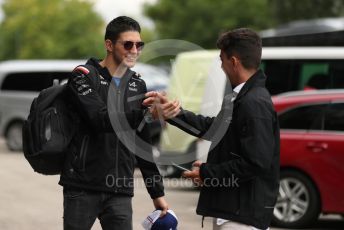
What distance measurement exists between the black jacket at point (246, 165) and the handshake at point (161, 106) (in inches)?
11.7

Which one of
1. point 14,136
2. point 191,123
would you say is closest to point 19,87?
point 14,136

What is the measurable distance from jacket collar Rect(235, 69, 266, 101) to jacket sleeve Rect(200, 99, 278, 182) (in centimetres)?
9

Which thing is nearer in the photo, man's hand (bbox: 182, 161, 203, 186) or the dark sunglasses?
man's hand (bbox: 182, 161, 203, 186)

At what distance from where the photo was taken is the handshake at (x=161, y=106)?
4.79 meters

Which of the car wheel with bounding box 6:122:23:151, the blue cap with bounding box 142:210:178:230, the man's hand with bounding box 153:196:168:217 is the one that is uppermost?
the man's hand with bounding box 153:196:168:217

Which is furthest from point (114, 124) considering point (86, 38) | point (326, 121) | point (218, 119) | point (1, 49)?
point (1, 49)

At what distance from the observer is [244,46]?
181 inches

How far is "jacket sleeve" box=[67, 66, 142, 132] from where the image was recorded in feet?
16.2

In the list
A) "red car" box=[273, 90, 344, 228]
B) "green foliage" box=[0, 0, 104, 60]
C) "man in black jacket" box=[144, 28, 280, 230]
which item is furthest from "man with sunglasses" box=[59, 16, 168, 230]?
"green foliage" box=[0, 0, 104, 60]

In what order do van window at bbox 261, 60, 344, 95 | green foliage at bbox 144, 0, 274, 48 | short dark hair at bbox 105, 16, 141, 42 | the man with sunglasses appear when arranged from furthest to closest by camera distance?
green foliage at bbox 144, 0, 274, 48, van window at bbox 261, 60, 344, 95, short dark hair at bbox 105, 16, 141, 42, the man with sunglasses

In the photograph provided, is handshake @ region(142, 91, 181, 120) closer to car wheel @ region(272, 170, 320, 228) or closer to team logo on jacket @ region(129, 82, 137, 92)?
team logo on jacket @ region(129, 82, 137, 92)

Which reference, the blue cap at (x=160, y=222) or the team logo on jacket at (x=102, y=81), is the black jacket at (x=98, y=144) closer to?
the team logo on jacket at (x=102, y=81)

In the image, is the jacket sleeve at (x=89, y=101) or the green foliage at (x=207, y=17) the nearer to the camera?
the jacket sleeve at (x=89, y=101)

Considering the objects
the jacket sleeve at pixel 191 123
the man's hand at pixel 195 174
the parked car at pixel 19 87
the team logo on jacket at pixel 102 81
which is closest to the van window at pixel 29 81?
the parked car at pixel 19 87
